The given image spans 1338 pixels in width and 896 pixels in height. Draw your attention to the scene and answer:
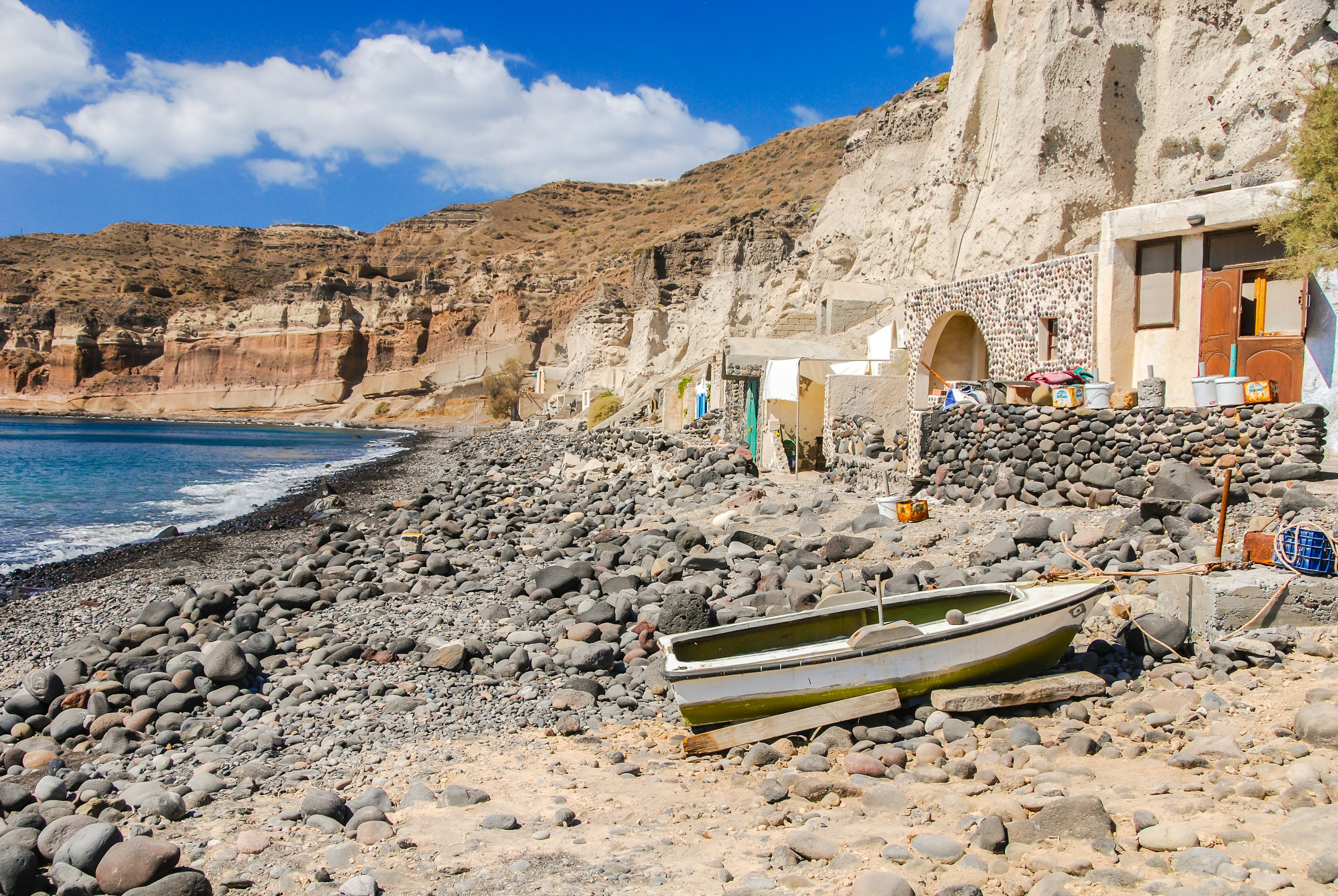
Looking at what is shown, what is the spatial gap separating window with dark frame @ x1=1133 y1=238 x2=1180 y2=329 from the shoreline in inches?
629

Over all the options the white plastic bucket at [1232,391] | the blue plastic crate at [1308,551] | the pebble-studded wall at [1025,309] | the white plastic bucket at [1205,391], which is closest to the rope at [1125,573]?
the blue plastic crate at [1308,551]

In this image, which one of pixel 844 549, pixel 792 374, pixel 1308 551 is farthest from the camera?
pixel 792 374

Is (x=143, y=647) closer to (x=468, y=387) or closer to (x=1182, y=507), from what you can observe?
(x=1182, y=507)

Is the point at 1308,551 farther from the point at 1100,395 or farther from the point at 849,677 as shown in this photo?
the point at 1100,395

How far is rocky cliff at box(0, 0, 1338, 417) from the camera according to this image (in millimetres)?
20891

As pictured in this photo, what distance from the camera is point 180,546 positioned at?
15.7 meters

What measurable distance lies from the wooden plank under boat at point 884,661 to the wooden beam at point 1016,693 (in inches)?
5.4

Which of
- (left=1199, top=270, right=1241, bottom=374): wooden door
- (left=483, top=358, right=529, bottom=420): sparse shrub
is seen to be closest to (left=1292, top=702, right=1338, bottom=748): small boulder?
(left=1199, top=270, right=1241, bottom=374): wooden door

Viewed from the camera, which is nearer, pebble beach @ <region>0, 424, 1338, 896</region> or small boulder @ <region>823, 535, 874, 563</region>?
pebble beach @ <region>0, 424, 1338, 896</region>

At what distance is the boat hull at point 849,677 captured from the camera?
545 cm

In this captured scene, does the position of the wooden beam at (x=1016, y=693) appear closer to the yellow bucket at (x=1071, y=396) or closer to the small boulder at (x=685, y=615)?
the small boulder at (x=685, y=615)

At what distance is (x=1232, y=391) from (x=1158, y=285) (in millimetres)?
3284

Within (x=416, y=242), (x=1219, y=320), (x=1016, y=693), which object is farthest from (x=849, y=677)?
(x=416, y=242)

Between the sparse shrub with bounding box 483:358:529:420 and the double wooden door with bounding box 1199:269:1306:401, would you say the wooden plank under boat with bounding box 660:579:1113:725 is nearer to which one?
the double wooden door with bounding box 1199:269:1306:401
